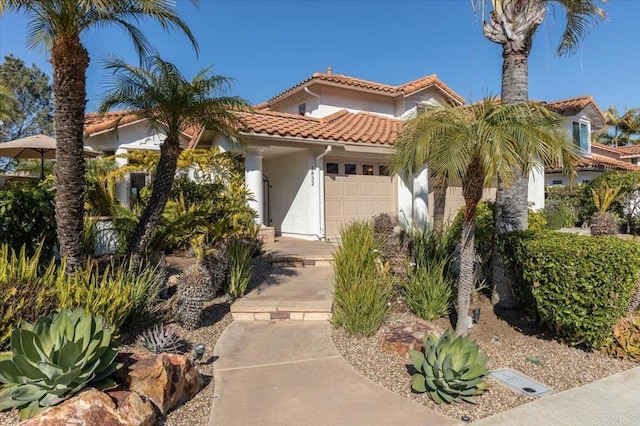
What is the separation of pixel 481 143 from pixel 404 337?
2.72m

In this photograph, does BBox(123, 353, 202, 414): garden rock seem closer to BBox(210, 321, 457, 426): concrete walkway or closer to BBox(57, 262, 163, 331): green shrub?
BBox(210, 321, 457, 426): concrete walkway

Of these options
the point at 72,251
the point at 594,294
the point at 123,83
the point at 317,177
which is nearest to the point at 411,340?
the point at 594,294

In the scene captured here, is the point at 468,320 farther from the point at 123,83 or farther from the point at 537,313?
the point at 123,83

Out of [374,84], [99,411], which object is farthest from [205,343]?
[374,84]

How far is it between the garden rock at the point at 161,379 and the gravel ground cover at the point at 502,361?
211 centimetres

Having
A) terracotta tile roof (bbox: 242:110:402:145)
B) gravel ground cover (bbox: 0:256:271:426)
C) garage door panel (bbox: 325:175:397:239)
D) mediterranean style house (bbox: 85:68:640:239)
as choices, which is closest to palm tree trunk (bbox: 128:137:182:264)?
gravel ground cover (bbox: 0:256:271:426)

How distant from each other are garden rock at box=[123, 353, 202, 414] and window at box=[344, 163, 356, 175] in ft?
33.8

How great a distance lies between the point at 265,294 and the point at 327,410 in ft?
11.7

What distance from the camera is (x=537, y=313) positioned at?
217 inches

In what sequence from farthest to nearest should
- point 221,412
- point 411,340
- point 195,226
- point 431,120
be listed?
point 195,226
point 411,340
point 431,120
point 221,412

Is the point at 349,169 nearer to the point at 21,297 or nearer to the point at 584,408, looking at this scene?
the point at 584,408

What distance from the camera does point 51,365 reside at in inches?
128

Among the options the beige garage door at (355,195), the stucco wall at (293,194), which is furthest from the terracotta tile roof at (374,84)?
the beige garage door at (355,195)

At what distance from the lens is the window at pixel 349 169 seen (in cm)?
1375
